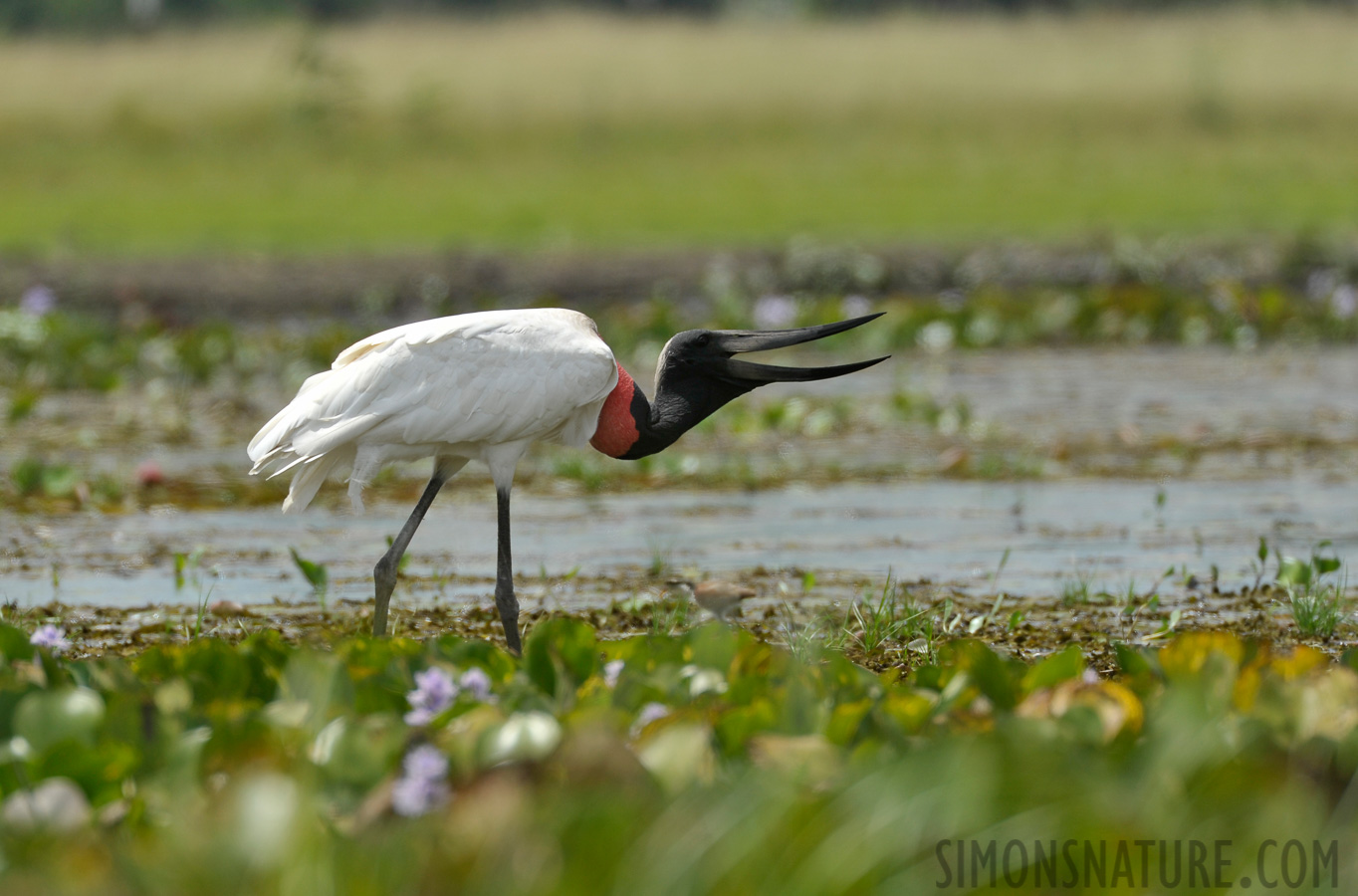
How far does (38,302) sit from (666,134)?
12.2m

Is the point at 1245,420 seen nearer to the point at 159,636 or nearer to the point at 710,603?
the point at 710,603

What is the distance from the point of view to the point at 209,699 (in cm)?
326

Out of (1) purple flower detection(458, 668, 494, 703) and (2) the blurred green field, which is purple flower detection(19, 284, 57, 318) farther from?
(1) purple flower detection(458, 668, 494, 703)

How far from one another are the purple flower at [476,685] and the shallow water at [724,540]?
6.07 ft

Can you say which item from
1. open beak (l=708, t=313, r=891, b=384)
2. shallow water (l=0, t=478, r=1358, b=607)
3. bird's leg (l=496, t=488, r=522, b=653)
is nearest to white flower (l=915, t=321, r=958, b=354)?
shallow water (l=0, t=478, r=1358, b=607)

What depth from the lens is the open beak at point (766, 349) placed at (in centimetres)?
460

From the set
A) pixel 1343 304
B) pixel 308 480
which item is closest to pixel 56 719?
pixel 308 480

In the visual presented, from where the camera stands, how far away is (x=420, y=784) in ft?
8.93

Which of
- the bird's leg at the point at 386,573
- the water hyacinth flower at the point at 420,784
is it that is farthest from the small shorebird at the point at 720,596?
the water hyacinth flower at the point at 420,784

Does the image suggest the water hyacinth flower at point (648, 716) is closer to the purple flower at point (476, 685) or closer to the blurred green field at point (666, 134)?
the purple flower at point (476, 685)

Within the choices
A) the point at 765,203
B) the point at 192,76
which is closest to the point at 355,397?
the point at 765,203

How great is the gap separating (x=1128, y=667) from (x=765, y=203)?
1421 centimetres

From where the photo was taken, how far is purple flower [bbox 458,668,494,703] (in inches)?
130

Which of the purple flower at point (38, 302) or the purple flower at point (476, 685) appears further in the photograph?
the purple flower at point (38, 302)
